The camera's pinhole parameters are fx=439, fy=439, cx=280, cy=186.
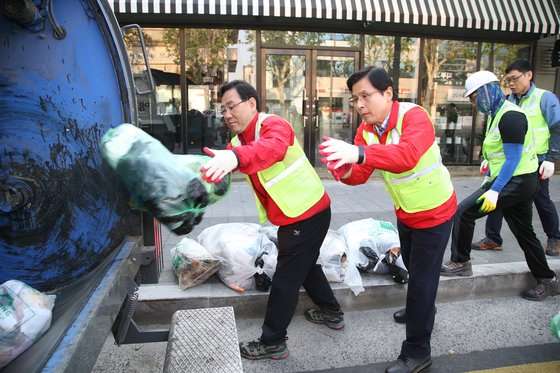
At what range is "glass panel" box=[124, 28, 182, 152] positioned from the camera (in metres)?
8.35

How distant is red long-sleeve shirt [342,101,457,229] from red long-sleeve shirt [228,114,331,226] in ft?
1.29

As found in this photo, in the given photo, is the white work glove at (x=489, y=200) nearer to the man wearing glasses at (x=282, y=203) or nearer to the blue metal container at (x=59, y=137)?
the man wearing glasses at (x=282, y=203)

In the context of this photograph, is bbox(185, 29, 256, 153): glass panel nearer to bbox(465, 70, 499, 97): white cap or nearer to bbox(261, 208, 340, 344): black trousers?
bbox(465, 70, 499, 97): white cap

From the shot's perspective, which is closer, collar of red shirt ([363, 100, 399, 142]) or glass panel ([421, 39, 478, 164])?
collar of red shirt ([363, 100, 399, 142])

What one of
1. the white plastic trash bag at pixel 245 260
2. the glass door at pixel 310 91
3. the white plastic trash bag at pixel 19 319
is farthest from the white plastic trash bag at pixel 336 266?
the glass door at pixel 310 91

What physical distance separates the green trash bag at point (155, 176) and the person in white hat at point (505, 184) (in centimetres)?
234

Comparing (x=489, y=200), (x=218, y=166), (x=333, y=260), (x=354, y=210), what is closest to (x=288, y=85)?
(x=354, y=210)

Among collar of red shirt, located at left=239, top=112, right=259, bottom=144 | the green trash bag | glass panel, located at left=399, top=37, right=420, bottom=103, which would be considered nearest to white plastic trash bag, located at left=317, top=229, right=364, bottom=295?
collar of red shirt, located at left=239, top=112, right=259, bottom=144

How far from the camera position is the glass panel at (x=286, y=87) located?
28.6 feet

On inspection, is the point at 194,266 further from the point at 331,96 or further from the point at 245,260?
the point at 331,96

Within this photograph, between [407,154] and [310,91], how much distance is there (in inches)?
275

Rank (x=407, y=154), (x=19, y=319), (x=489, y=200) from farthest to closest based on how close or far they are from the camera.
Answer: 1. (x=489, y=200)
2. (x=407, y=154)
3. (x=19, y=319)

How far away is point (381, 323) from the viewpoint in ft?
11.0

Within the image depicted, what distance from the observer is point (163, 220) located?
177cm
